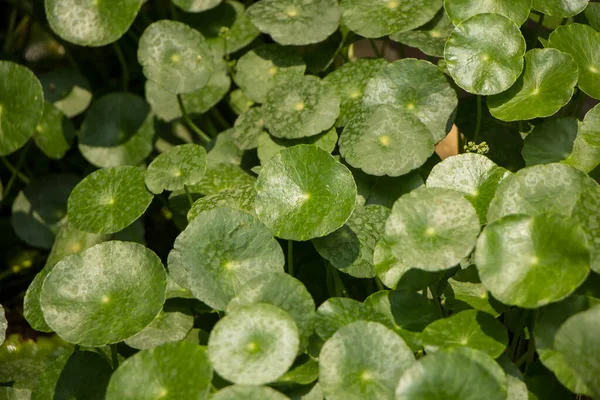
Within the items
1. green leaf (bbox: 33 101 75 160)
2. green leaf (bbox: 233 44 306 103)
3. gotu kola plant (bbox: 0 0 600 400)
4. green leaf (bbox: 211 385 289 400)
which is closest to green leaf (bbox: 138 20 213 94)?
gotu kola plant (bbox: 0 0 600 400)

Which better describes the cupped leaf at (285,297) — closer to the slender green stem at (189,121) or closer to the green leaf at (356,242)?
the green leaf at (356,242)

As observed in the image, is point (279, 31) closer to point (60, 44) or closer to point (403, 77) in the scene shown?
point (403, 77)

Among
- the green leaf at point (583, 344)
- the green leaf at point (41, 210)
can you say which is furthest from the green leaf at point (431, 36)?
the green leaf at point (41, 210)

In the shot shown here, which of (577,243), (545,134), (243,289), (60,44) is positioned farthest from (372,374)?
(60,44)

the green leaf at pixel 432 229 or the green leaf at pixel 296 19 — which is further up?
the green leaf at pixel 296 19

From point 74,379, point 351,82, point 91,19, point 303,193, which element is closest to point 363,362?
point 303,193
